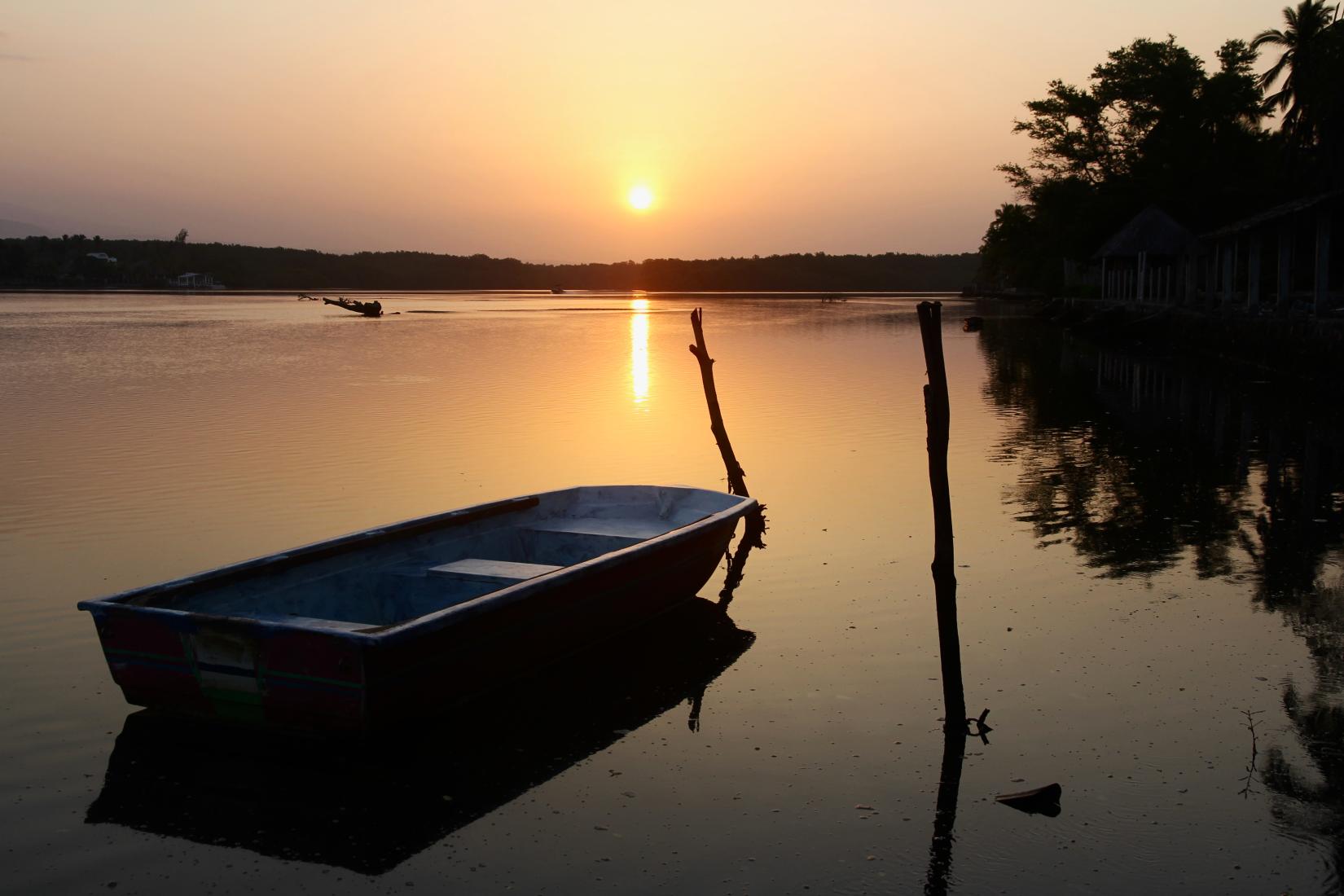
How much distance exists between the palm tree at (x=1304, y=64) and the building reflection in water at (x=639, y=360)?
29944mm

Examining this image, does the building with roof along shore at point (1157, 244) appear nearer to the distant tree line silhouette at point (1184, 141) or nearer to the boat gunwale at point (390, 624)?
the distant tree line silhouette at point (1184, 141)

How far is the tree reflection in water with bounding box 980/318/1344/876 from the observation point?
7.20m

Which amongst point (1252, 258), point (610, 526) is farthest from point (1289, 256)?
point (610, 526)

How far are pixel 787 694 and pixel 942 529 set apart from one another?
1.51 meters

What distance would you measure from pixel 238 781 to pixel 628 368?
1237 inches

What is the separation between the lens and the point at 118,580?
424 inches

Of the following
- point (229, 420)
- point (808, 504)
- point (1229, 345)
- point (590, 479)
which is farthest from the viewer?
point (1229, 345)

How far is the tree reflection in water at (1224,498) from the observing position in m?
7.20

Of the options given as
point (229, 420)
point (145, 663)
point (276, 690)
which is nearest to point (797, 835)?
point (276, 690)

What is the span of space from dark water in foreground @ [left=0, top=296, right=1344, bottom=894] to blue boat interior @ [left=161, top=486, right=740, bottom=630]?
812 mm

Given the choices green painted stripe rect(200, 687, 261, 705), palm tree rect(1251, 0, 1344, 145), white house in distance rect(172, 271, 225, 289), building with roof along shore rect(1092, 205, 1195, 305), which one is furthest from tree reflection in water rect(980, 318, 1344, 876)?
white house in distance rect(172, 271, 225, 289)

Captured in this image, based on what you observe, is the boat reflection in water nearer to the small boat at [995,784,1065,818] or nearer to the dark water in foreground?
the dark water in foreground

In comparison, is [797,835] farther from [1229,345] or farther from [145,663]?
[1229,345]

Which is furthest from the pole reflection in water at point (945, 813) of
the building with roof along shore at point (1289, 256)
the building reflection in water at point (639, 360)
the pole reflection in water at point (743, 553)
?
the building with roof along shore at point (1289, 256)
